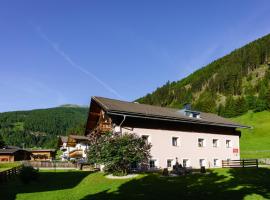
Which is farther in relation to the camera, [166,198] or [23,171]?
[23,171]

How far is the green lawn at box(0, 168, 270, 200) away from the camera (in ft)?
68.9

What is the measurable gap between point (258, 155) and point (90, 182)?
38010mm

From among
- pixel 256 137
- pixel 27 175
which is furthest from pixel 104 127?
pixel 256 137

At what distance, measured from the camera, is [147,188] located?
77.2 feet

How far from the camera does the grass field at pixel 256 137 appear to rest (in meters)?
60.8

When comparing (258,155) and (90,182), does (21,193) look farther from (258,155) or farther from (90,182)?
(258,155)

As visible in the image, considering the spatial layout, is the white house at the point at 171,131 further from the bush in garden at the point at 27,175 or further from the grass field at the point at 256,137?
the grass field at the point at 256,137

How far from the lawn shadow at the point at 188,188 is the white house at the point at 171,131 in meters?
7.87

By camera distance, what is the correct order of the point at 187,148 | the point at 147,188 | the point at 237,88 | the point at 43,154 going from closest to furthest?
the point at 147,188 < the point at 187,148 < the point at 43,154 < the point at 237,88

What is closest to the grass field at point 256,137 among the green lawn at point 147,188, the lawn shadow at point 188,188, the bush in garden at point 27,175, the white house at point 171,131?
the white house at point 171,131

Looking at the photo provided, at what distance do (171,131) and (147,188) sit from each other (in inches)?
617

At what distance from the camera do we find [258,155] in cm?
5797

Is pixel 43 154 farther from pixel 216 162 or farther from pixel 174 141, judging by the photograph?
pixel 174 141

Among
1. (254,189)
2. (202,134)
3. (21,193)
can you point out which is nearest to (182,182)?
(254,189)
